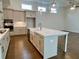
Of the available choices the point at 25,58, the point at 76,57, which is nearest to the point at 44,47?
the point at 25,58

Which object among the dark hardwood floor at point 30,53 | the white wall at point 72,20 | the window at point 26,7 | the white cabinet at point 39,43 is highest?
the window at point 26,7

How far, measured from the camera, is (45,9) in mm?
10211

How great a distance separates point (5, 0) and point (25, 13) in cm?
212

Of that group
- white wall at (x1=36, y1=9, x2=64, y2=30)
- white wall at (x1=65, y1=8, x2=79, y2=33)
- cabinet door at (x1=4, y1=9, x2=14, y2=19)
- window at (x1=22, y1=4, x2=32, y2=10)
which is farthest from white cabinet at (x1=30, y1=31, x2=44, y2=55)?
white wall at (x1=65, y1=8, x2=79, y2=33)

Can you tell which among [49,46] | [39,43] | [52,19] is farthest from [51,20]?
[49,46]

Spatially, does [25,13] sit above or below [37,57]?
above

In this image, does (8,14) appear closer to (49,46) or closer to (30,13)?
(30,13)

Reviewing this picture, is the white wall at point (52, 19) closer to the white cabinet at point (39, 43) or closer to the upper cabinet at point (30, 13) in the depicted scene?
the upper cabinet at point (30, 13)

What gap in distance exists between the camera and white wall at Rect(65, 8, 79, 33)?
32.0ft

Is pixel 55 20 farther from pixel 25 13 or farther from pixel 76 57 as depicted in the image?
pixel 76 57

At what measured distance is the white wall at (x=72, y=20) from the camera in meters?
9.76

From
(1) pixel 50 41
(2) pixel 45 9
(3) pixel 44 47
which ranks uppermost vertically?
(2) pixel 45 9

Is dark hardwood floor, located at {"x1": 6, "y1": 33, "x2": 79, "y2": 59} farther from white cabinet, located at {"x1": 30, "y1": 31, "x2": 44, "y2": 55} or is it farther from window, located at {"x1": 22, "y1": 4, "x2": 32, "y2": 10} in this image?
window, located at {"x1": 22, "y1": 4, "x2": 32, "y2": 10}

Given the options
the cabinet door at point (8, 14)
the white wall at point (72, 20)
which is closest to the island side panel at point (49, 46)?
the cabinet door at point (8, 14)
